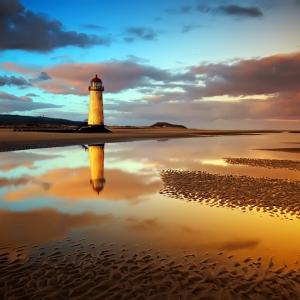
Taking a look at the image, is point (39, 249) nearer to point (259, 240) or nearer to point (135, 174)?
point (259, 240)

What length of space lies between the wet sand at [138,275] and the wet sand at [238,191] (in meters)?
4.84

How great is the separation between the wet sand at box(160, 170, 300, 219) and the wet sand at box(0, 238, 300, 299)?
4.84 m

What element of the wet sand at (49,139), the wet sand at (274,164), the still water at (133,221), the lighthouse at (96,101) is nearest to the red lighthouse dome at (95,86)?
the lighthouse at (96,101)

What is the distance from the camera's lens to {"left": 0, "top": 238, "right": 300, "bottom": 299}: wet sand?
221 inches

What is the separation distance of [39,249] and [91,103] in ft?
187

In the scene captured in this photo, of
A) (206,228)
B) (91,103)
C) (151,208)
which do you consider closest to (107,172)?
(151,208)

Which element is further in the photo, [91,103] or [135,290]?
[91,103]

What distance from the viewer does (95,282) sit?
600 cm

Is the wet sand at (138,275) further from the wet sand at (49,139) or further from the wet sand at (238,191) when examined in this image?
the wet sand at (49,139)

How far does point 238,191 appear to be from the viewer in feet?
48.9

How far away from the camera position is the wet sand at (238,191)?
12.3 m

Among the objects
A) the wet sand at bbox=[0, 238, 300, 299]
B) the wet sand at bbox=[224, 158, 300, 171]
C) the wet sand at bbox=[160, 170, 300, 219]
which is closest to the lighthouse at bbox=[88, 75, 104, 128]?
the wet sand at bbox=[224, 158, 300, 171]

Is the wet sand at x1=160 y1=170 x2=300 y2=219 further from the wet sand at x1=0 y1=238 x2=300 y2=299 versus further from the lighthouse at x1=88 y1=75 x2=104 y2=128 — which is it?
the lighthouse at x1=88 y1=75 x2=104 y2=128

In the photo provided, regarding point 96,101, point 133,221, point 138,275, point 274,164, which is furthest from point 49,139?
point 138,275
